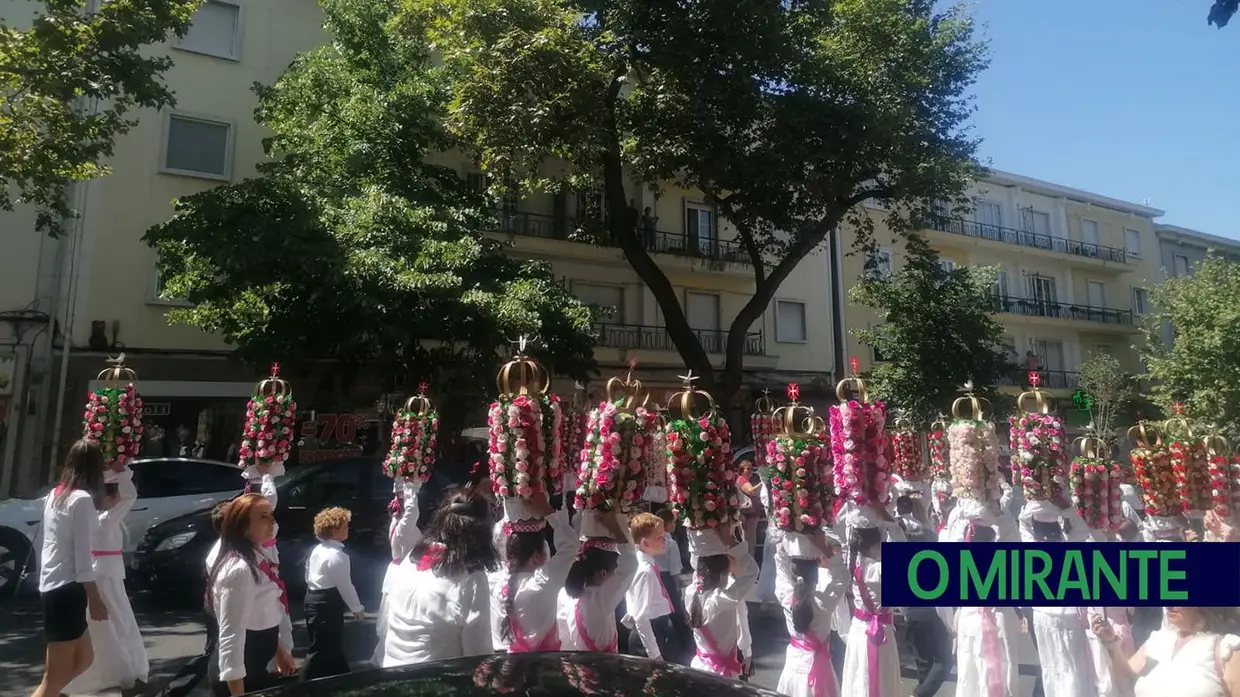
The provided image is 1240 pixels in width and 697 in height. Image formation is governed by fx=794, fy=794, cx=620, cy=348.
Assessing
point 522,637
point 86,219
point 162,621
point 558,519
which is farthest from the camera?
point 86,219

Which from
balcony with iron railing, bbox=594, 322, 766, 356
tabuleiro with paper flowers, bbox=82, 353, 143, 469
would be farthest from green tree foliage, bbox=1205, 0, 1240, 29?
balcony with iron railing, bbox=594, 322, 766, 356

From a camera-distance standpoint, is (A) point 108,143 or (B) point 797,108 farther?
(B) point 797,108

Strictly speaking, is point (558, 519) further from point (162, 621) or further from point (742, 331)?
point (742, 331)

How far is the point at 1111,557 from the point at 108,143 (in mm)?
11265

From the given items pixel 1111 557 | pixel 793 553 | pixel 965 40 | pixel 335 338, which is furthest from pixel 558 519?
pixel 965 40

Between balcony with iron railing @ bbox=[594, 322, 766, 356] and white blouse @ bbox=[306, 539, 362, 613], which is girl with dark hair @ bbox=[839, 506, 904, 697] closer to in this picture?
white blouse @ bbox=[306, 539, 362, 613]

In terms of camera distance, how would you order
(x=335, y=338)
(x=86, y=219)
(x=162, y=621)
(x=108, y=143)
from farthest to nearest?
(x=86, y=219) < (x=335, y=338) < (x=108, y=143) < (x=162, y=621)

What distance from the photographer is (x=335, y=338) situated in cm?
1232

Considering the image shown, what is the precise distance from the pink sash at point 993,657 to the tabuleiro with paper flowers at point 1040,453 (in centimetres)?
88

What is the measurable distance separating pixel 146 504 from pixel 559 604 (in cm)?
709

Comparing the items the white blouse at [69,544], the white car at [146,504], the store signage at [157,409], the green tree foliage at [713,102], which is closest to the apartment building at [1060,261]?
the green tree foliage at [713,102]

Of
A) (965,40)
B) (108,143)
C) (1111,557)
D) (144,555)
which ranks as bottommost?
(144,555)

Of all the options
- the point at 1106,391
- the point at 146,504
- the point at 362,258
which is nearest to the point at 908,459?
the point at 362,258

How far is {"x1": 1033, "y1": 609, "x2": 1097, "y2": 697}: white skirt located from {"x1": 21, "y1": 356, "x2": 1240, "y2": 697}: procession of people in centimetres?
1
